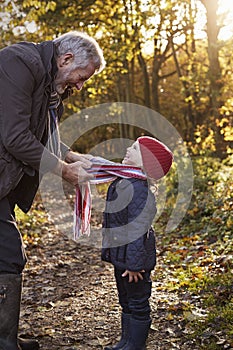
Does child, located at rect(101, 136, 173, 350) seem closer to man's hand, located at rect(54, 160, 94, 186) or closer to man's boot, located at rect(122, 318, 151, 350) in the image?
man's boot, located at rect(122, 318, 151, 350)

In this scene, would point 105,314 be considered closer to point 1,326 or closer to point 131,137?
point 1,326

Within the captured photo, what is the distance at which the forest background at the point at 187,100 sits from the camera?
5.21 metres

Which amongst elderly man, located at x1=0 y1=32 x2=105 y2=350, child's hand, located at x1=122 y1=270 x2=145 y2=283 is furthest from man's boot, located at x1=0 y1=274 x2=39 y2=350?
child's hand, located at x1=122 y1=270 x2=145 y2=283

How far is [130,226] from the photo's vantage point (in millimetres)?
3635

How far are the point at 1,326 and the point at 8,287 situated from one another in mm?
291

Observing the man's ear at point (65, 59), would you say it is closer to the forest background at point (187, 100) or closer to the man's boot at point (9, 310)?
the man's boot at point (9, 310)

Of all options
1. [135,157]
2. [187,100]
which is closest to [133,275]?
[135,157]

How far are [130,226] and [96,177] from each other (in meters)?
0.47

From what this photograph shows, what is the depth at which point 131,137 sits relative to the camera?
20.9m

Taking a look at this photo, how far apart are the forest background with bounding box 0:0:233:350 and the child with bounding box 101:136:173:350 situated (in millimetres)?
613

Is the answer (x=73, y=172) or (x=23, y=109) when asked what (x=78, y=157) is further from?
(x=23, y=109)

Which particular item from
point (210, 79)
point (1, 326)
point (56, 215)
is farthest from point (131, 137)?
point (1, 326)

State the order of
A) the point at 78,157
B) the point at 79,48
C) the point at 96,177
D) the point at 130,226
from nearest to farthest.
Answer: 1. the point at 79,48
2. the point at 130,226
3. the point at 96,177
4. the point at 78,157

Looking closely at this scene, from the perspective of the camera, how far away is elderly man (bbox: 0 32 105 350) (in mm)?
3305
